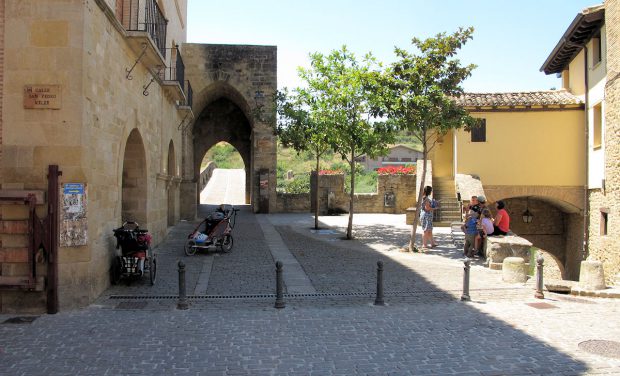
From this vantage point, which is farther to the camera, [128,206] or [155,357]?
[128,206]

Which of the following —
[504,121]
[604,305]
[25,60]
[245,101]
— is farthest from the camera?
[245,101]

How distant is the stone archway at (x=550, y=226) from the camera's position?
19.9m

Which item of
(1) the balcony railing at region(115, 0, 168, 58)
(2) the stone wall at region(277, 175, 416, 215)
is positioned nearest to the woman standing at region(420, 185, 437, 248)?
(1) the balcony railing at region(115, 0, 168, 58)

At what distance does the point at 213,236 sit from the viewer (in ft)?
41.7

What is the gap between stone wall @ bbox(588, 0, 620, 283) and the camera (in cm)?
1468

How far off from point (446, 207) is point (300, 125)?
6499mm

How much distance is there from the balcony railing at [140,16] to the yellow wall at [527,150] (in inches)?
469

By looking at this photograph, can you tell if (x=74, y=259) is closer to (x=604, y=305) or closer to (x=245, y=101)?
(x=604, y=305)

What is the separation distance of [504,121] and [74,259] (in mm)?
16163

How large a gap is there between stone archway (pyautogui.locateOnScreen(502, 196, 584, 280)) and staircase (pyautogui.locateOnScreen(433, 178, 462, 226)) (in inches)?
97.4

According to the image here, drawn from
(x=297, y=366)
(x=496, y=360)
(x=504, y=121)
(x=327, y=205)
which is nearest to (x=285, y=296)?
(x=297, y=366)

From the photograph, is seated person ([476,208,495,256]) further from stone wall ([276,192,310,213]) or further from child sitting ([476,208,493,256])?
stone wall ([276,192,310,213])

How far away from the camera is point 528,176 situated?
1936 cm

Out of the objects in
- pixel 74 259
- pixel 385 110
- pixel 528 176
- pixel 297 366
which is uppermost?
pixel 385 110
